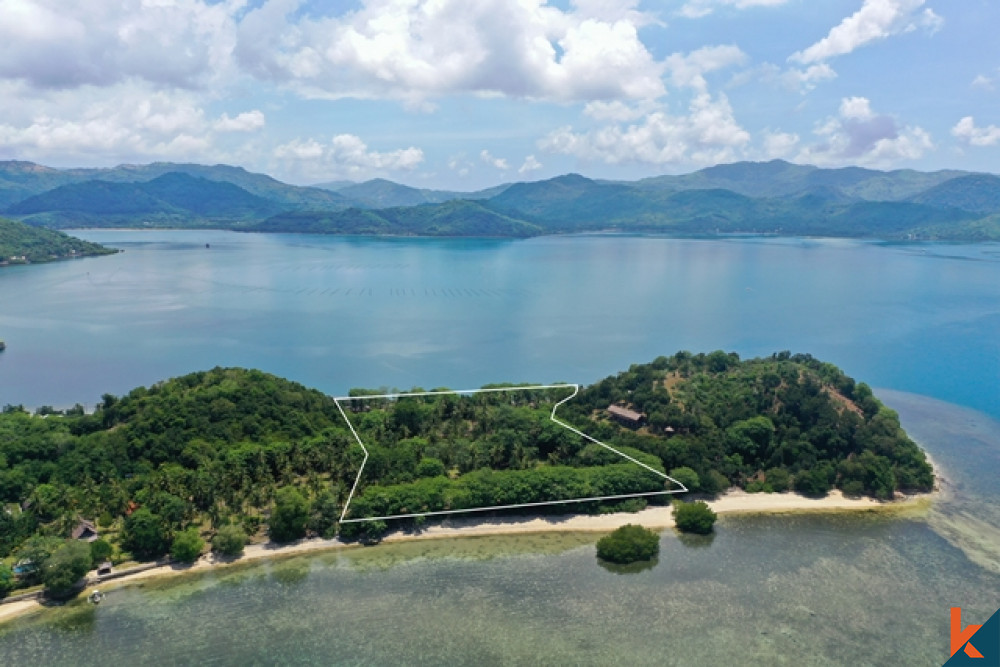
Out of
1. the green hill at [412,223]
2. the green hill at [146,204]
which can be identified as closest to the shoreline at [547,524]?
the green hill at [412,223]

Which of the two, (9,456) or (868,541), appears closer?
(868,541)

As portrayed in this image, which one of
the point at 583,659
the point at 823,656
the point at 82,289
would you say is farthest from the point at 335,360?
the point at 82,289

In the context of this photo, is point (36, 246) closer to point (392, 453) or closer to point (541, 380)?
point (541, 380)

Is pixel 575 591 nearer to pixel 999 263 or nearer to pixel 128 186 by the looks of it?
pixel 999 263

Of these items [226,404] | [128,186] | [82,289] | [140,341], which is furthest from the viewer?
[128,186]

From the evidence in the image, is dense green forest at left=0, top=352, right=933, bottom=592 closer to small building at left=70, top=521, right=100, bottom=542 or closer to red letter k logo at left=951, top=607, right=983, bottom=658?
small building at left=70, top=521, right=100, bottom=542

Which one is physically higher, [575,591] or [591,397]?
[591,397]

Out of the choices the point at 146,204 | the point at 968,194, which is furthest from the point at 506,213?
the point at 968,194
